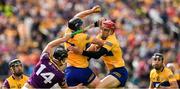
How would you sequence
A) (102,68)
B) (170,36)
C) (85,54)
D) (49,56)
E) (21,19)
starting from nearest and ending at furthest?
(49,56) < (85,54) < (102,68) < (170,36) < (21,19)

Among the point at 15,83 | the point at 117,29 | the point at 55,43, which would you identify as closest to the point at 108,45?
the point at 55,43

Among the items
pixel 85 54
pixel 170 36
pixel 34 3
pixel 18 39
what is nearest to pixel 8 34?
pixel 18 39

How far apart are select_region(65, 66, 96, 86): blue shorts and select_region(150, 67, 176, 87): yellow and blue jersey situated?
1.42m

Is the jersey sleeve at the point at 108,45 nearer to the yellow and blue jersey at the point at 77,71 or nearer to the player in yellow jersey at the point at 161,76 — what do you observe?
the yellow and blue jersey at the point at 77,71

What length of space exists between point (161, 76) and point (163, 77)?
6cm

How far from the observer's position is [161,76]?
71.8ft

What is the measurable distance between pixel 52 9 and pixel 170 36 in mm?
4833

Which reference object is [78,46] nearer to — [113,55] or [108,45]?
[108,45]

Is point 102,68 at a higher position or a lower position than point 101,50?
lower

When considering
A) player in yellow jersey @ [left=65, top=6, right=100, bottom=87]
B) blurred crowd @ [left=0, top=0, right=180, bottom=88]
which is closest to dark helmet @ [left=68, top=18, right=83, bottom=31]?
player in yellow jersey @ [left=65, top=6, right=100, bottom=87]

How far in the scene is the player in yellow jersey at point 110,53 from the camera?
2116cm

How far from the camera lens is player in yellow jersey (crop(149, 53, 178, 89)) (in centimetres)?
2173

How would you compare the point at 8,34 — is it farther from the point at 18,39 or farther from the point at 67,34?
the point at 67,34

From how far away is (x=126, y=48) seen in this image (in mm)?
30156
